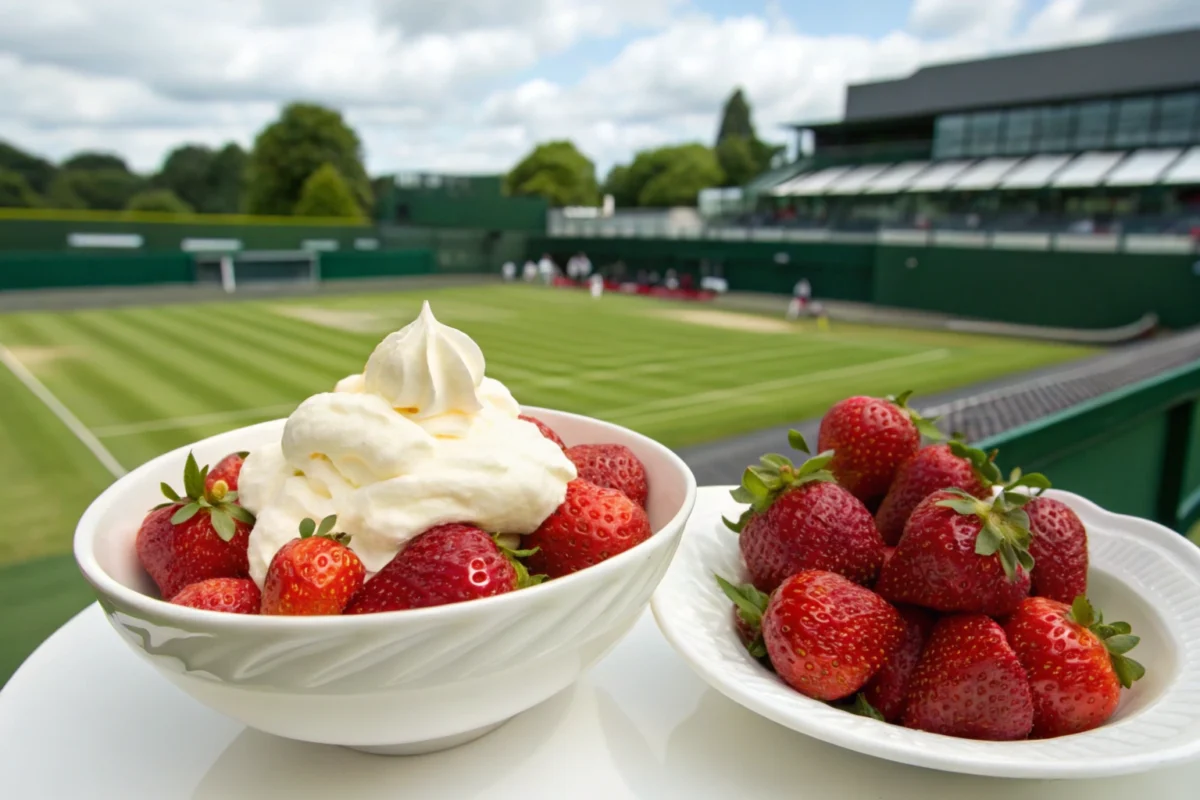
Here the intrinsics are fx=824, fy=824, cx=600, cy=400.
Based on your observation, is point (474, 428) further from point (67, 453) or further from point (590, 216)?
point (590, 216)

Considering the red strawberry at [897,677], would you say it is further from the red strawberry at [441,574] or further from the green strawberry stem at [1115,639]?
the red strawberry at [441,574]

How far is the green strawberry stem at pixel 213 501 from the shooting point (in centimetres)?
72

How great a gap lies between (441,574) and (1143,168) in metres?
22.0

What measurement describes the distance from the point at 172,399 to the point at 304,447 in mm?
7238

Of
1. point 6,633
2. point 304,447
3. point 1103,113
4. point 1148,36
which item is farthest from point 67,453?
point 1148,36

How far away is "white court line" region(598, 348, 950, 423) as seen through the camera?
7016 millimetres

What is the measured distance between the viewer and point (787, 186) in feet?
80.9

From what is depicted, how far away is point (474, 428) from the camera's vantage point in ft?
2.55

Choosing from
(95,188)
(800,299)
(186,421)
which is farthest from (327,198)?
(186,421)

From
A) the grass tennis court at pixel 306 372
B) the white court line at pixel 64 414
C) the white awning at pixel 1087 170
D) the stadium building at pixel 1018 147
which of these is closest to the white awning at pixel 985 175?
the stadium building at pixel 1018 147

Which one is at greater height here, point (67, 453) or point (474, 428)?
point (474, 428)

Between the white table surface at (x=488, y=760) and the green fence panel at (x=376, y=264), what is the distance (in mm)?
20616

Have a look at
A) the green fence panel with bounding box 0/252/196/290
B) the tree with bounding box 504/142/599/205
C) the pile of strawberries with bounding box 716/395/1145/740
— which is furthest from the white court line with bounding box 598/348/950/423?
the tree with bounding box 504/142/599/205

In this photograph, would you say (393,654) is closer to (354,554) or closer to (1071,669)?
(354,554)
